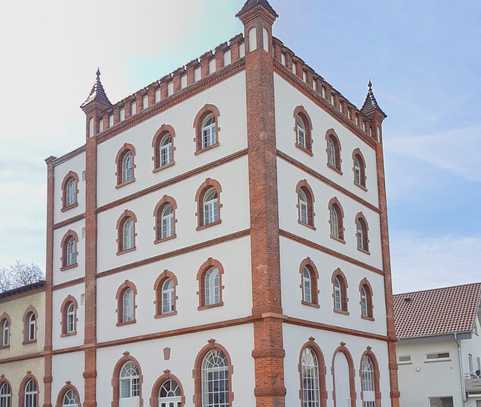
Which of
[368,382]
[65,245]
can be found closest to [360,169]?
[368,382]

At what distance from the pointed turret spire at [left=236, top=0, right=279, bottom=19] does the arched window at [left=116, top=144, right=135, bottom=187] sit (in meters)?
8.02

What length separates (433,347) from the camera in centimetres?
4012

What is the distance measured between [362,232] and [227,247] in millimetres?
8767

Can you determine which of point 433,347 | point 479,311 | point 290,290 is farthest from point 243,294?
point 479,311

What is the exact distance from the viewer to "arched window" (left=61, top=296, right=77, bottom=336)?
33.2 metres

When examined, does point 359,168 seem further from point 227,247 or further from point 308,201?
point 227,247

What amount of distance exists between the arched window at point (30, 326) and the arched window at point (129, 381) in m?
8.19

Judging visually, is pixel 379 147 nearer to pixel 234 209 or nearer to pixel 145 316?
pixel 234 209

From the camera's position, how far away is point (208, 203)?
27.8m

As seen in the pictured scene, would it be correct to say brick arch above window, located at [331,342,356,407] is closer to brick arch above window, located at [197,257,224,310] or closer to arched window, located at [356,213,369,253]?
arched window, located at [356,213,369,253]

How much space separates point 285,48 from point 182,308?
35.0 feet

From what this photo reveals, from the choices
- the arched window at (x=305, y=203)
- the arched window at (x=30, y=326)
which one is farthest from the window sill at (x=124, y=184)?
the arched window at (x=30, y=326)

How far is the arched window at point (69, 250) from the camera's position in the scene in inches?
1350

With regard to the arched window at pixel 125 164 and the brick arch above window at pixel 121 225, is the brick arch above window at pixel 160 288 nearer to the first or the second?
the brick arch above window at pixel 121 225
